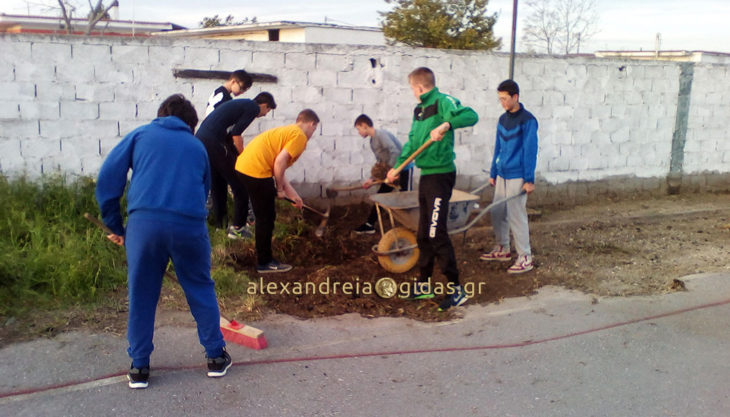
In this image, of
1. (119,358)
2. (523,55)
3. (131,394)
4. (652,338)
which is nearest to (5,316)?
(119,358)

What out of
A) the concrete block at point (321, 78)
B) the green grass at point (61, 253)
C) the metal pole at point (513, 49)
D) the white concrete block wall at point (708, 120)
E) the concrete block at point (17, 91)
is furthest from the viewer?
the white concrete block wall at point (708, 120)

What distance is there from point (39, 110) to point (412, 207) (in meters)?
4.06

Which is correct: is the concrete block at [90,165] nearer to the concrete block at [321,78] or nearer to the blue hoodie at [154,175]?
the concrete block at [321,78]

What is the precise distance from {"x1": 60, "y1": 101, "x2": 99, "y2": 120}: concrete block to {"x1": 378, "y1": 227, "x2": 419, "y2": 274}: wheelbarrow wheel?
347 cm

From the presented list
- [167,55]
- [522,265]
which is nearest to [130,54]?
[167,55]

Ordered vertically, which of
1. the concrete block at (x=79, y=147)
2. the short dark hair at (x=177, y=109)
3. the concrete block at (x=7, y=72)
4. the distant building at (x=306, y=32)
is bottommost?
the concrete block at (x=79, y=147)

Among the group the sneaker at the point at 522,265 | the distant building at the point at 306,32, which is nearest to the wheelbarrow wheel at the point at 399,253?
the sneaker at the point at 522,265

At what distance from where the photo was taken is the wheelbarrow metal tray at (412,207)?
19.7 feet

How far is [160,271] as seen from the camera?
381cm

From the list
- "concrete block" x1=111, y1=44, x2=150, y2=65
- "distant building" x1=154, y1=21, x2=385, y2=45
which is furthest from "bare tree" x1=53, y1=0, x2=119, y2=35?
"concrete block" x1=111, y1=44, x2=150, y2=65

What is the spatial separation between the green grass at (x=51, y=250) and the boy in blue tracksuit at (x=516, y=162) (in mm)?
3674

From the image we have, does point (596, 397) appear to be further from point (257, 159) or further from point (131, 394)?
point (257, 159)

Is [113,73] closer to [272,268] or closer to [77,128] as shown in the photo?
[77,128]

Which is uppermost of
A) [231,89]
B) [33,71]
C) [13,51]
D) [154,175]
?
[13,51]
